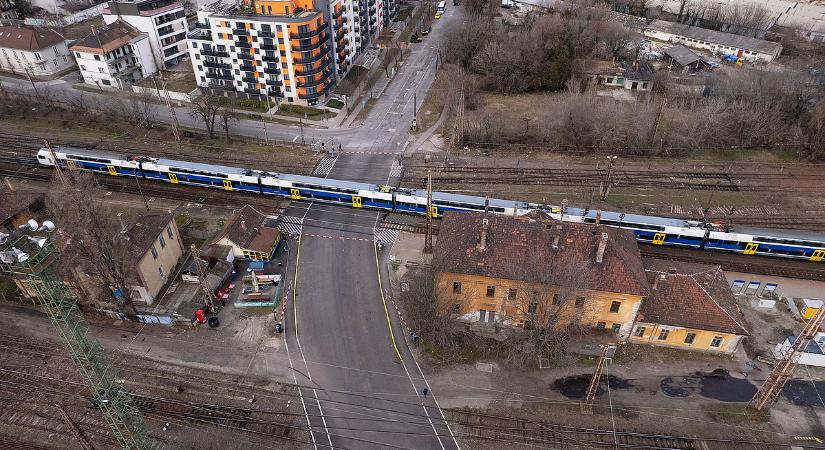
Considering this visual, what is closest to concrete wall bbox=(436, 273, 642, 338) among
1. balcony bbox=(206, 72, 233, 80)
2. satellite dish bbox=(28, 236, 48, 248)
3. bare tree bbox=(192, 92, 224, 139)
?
satellite dish bbox=(28, 236, 48, 248)

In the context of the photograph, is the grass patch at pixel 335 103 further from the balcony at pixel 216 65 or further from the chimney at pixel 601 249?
the chimney at pixel 601 249

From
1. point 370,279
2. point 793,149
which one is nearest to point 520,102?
point 793,149

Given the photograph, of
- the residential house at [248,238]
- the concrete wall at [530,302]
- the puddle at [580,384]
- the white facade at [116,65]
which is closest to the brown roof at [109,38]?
the white facade at [116,65]

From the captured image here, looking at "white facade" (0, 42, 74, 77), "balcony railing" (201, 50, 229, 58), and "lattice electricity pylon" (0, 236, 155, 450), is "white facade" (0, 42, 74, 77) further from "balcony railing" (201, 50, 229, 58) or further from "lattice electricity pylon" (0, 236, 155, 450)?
"lattice electricity pylon" (0, 236, 155, 450)

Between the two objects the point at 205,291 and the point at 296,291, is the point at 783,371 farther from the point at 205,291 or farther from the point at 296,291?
the point at 205,291

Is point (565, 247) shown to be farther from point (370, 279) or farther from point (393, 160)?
point (393, 160)
